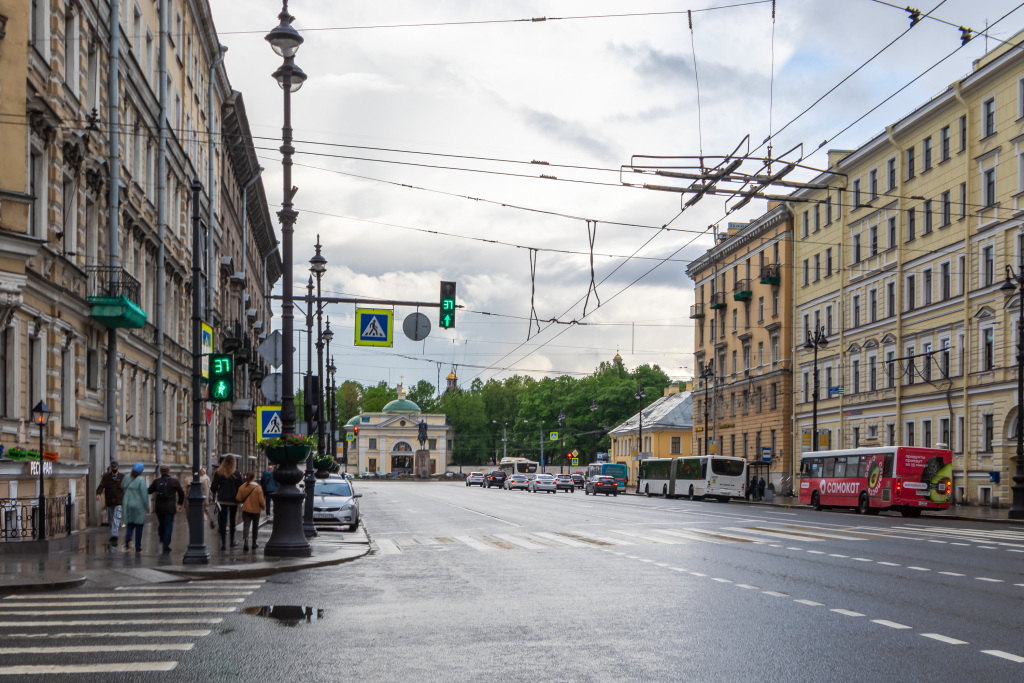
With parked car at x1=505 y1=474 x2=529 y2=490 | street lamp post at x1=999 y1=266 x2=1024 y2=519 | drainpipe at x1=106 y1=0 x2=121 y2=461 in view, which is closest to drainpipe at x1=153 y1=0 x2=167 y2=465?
drainpipe at x1=106 y1=0 x2=121 y2=461

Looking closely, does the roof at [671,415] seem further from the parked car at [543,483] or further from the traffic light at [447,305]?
the traffic light at [447,305]

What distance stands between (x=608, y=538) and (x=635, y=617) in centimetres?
1401

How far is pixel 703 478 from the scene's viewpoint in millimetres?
63750

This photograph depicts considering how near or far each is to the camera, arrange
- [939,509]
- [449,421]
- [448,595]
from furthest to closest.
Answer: [449,421] < [939,509] < [448,595]

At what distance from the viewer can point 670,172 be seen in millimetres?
22062

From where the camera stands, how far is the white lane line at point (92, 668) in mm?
8625

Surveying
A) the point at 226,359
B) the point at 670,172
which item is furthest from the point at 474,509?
the point at 670,172

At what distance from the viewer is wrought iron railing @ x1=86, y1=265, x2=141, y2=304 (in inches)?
1072

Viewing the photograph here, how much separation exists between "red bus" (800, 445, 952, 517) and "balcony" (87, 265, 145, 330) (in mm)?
27278

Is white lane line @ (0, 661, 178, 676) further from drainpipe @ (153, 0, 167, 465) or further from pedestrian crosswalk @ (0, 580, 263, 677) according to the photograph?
drainpipe @ (153, 0, 167, 465)

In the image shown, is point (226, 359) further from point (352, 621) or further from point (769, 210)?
point (769, 210)

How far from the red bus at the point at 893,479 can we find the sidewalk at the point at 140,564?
80.4 feet

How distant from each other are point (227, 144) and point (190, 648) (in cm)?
4721

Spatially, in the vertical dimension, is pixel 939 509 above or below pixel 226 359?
below
